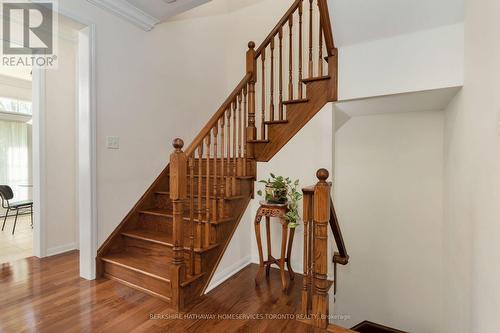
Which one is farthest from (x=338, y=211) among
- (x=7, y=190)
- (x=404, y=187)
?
(x=7, y=190)

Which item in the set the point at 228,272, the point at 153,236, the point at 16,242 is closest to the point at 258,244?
the point at 228,272

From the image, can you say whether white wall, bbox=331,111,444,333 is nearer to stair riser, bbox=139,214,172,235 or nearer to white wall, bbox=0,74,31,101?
stair riser, bbox=139,214,172,235

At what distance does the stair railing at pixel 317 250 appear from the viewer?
169 cm

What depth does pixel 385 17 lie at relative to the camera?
2.08 m

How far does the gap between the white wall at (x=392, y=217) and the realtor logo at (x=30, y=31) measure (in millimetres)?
3307

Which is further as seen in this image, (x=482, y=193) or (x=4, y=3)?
(x=4, y=3)

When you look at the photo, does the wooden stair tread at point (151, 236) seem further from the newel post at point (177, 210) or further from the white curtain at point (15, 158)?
the white curtain at point (15, 158)

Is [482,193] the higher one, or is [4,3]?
[4,3]

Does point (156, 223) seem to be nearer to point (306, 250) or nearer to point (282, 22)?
point (306, 250)

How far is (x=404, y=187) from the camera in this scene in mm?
2891

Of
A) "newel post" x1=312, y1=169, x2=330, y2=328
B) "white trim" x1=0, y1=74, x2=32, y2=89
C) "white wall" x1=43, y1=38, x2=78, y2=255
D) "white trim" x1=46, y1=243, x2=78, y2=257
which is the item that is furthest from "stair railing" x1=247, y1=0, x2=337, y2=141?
"white trim" x1=0, y1=74, x2=32, y2=89

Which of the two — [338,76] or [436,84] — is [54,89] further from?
[436,84]

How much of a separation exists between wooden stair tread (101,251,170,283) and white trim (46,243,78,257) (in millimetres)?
1034

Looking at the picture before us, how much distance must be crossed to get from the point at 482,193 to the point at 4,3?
375 cm
